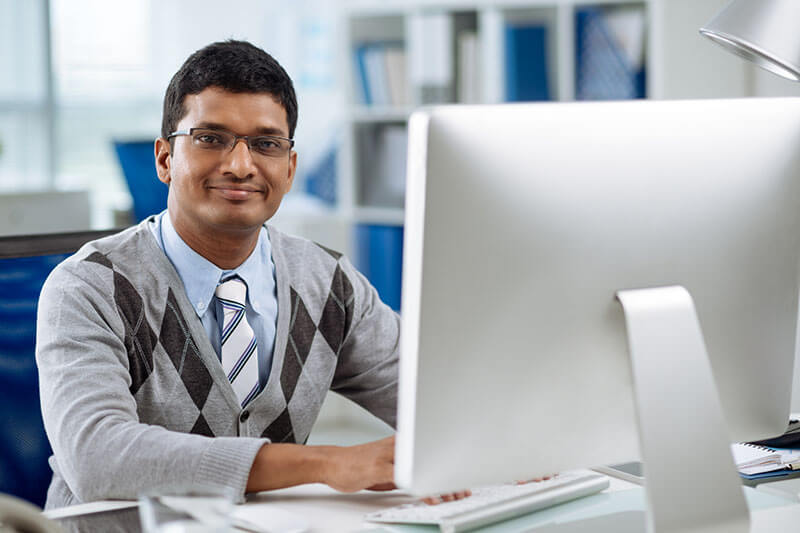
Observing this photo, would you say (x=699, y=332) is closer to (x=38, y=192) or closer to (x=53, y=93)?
(x=38, y=192)

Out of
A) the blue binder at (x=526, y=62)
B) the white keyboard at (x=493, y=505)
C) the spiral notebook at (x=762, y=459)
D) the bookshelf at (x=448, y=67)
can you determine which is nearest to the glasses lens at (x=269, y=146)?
the white keyboard at (x=493, y=505)

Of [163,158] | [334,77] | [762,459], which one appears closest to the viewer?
[762,459]

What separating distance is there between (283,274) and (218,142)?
232 millimetres

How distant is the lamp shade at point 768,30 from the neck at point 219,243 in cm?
74

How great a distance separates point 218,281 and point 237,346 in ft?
0.34

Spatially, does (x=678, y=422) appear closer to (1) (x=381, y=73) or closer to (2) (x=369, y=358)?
(2) (x=369, y=358)

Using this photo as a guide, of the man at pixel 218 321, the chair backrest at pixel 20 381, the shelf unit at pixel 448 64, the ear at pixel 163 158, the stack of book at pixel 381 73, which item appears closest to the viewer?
the man at pixel 218 321

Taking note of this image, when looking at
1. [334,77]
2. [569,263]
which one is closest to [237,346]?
[569,263]

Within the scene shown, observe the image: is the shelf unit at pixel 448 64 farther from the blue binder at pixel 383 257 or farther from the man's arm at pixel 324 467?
the man's arm at pixel 324 467

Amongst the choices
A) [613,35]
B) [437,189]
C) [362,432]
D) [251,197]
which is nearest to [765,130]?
[437,189]

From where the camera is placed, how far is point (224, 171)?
1.49 m

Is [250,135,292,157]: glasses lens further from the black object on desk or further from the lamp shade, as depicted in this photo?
the black object on desk

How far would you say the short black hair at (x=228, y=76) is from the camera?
1.49m

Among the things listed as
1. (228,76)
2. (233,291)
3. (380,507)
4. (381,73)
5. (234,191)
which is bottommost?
(380,507)
